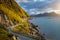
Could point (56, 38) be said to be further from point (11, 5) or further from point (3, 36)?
point (11, 5)

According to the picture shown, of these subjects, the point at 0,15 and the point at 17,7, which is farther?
the point at 17,7

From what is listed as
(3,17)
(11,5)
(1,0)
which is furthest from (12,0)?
(3,17)

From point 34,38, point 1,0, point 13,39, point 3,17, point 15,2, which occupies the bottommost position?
point 13,39

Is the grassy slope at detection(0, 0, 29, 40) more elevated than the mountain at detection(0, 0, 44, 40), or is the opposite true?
the grassy slope at detection(0, 0, 29, 40)

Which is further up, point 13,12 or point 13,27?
point 13,12

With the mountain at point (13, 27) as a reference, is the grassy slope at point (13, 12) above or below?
above

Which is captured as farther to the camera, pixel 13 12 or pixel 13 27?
pixel 13 12

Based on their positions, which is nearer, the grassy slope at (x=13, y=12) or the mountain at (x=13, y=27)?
the mountain at (x=13, y=27)

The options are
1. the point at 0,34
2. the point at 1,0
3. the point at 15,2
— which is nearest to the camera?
the point at 0,34

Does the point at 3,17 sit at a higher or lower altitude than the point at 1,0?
lower

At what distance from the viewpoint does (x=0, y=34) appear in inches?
2522

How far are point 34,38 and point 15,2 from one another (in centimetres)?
8148

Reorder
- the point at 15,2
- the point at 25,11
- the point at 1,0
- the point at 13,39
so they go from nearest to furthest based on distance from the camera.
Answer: the point at 13,39
the point at 1,0
the point at 15,2
the point at 25,11

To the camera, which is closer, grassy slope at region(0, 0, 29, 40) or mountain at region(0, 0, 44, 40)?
mountain at region(0, 0, 44, 40)
